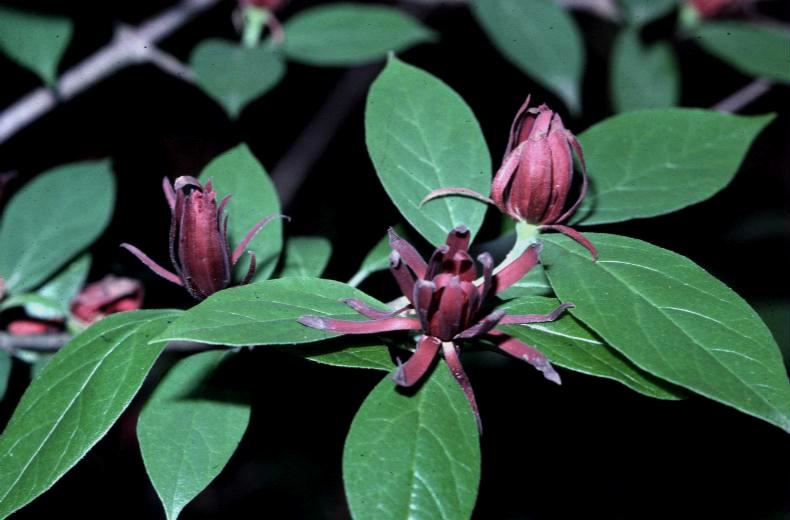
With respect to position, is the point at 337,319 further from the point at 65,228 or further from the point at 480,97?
the point at 480,97

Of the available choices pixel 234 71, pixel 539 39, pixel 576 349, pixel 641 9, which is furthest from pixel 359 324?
pixel 641 9

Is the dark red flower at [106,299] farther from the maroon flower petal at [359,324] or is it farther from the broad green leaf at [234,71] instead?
the maroon flower petal at [359,324]

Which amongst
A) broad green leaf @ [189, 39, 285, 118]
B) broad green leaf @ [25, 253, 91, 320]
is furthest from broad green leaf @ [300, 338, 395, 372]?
broad green leaf @ [189, 39, 285, 118]

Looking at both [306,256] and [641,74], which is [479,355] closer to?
[641,74]

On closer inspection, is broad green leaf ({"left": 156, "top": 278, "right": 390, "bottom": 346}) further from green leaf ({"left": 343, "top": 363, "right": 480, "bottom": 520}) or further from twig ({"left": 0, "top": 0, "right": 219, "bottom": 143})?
→ twig ({"left": 0, "top": 0, "right": 219, "bottom": 143})

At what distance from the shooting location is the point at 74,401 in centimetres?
95

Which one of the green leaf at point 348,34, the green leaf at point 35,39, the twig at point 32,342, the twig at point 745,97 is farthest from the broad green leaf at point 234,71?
the twig at point 745,97

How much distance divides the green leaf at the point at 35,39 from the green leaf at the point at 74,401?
918 millimetres

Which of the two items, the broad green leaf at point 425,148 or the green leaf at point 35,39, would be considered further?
the green leaf at point 35,39

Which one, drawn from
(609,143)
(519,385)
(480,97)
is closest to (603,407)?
(519,385)

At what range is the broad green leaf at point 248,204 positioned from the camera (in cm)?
118

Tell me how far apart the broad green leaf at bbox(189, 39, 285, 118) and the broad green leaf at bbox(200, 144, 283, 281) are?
453mm

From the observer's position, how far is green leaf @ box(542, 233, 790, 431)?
29.9 inches

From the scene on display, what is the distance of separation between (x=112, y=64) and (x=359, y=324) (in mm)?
1370
